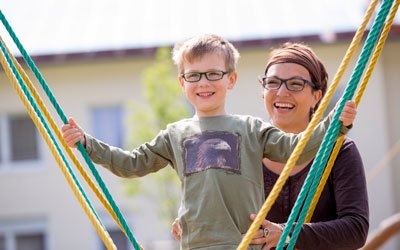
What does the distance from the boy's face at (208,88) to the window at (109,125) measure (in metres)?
12.9

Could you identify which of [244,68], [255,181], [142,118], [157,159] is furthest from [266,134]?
[244,68]

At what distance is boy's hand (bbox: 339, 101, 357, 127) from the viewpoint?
294 cm

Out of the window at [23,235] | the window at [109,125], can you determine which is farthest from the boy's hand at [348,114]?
the window at [23,235]

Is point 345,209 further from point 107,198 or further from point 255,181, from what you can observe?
point 107,198

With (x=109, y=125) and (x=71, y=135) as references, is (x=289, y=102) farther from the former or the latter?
(x=109, y=125)

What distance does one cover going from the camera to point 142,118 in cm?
1482

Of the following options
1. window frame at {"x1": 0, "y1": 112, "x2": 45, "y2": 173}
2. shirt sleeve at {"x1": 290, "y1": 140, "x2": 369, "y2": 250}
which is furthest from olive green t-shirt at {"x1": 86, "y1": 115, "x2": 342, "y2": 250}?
window frame at {"x1": 0, "y1": 112, "x2": 45, "y2": 173}

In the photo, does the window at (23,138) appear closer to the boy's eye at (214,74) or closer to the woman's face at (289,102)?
the woman's face at (289,102)

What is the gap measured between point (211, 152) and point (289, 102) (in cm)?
64

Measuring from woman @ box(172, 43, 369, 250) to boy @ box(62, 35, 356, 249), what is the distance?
15cm

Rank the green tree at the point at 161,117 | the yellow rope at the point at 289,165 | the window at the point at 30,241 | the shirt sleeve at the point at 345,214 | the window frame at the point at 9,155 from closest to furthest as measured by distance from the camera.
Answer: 1. the yellow rope at the point at 289,165
2. the shirt sleeve at the point at 345,214
3. the green tree at the point at 161,117
4. the window at the point at 30,241
5. the window frame at the point at 9,155

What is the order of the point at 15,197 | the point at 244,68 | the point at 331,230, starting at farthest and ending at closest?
the point at 15,197 → the point at 244,68 → the point at 331,230

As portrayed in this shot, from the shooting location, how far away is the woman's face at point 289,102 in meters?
3.68

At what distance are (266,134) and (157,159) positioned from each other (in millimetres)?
376
